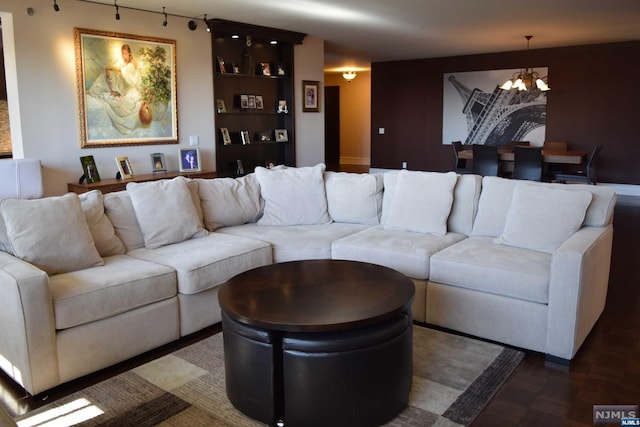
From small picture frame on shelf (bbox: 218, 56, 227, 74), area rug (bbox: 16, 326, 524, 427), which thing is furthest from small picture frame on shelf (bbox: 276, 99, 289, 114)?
area rug (bbox: 16, 326, 524, 427)

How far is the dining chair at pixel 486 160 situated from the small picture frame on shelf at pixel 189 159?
12.3 ft

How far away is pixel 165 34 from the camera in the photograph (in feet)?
19.6

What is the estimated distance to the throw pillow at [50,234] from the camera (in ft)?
9.37

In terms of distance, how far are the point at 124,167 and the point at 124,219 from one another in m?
2.24

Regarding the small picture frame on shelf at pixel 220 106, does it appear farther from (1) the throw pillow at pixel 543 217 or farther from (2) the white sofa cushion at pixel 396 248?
(1) the throw pillow at pixel 543 217

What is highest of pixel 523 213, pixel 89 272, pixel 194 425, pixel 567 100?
pixel 567 100

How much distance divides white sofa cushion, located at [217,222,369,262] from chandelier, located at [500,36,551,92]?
18.0ft

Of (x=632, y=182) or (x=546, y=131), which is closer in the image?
(x=632, y=182)

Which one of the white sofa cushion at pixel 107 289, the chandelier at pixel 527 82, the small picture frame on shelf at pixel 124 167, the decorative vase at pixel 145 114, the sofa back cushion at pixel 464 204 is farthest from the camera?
the chandelier at pixel 527 82

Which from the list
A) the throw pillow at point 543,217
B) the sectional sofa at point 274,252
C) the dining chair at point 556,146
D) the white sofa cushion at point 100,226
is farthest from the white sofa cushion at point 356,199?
the dining chair at point 556,146

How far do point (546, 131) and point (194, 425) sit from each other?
867 centimetres

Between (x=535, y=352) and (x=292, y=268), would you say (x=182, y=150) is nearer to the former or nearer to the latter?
(x=292, y=268)

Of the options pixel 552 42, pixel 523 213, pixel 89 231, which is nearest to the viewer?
pixel 89 231

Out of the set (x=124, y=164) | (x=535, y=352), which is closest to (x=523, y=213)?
(x=535, y=352)
